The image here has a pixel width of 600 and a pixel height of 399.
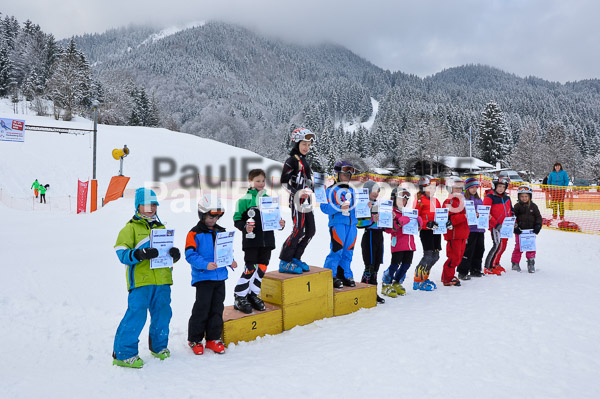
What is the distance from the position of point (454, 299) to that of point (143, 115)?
6392cm

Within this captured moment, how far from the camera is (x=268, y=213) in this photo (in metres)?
4.90

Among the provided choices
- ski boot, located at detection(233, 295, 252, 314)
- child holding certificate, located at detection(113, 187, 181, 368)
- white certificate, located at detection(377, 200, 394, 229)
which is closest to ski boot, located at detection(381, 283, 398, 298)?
white certificate, located at detection(377, 200, 394, 229)

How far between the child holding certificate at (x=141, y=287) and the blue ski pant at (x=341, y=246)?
100 inches

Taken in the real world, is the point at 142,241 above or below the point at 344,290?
above

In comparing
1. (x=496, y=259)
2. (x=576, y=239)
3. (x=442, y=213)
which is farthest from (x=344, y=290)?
(x=576, y=239)

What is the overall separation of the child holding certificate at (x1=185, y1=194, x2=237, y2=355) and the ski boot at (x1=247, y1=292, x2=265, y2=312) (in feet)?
1.78

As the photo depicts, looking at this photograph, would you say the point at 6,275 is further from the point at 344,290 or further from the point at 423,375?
the point at 423,375

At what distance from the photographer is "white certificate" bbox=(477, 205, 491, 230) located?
7836 millimetres

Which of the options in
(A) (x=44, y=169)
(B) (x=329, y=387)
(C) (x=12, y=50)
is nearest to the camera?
(B) (x=329, y=387)

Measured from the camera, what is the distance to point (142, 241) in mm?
4039

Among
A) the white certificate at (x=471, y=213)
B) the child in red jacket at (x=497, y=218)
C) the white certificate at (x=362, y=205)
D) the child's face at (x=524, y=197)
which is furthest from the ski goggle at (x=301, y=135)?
the child's face at (x=524, y=197)

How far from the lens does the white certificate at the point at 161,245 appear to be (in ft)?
13.0

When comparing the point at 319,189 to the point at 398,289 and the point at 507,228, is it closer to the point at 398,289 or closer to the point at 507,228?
the point at 398,289

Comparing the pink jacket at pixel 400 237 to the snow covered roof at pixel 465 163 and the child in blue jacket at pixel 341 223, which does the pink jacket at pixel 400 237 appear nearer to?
the child in blue jacket at pixel 341 223
